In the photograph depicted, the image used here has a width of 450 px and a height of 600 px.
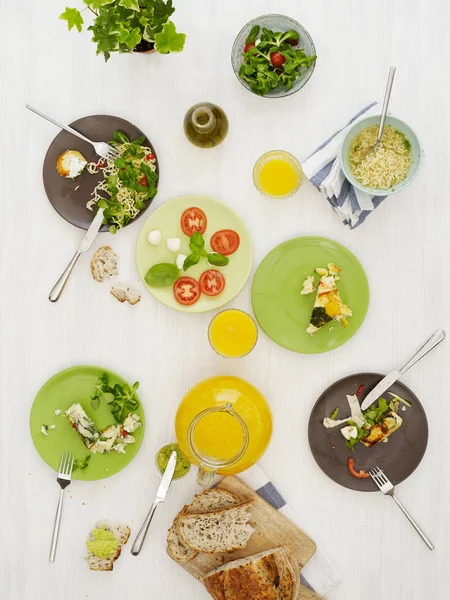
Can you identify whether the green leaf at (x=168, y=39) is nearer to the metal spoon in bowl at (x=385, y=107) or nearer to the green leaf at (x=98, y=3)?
the green leaf at (x=98, y=3)

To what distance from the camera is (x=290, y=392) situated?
2.18 m

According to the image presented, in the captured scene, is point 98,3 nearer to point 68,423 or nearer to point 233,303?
point 233,303

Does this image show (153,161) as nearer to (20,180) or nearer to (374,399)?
(20,180)

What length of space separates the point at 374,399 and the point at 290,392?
1.03 ft

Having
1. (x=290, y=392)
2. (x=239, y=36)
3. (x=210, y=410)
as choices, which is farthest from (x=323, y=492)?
(x=239, y=36)

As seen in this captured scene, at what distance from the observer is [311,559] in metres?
2.18

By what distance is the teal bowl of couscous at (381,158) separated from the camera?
193 centimetres

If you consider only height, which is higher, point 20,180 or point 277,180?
point 277,180

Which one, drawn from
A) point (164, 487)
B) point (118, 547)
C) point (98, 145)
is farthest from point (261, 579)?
point (98, 145)

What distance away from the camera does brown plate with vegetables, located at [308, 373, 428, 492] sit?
7.00ft

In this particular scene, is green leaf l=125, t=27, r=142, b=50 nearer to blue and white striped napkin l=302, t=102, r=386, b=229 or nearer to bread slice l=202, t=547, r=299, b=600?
blue and white striped napkin l=302, t=102, r=386, b=229

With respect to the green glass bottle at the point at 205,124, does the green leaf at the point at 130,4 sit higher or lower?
higher

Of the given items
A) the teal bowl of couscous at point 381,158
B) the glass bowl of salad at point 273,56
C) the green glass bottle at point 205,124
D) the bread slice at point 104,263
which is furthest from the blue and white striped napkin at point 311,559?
the glass bowl of salad at point 273,56

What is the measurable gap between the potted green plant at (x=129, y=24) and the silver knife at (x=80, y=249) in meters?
0.58
